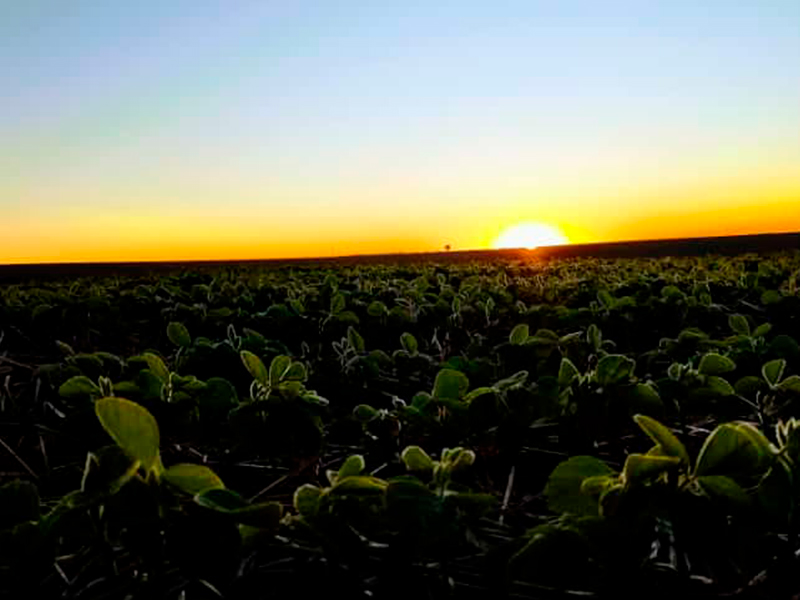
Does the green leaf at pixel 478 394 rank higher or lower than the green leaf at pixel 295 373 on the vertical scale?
lower

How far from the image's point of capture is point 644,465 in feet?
4.00

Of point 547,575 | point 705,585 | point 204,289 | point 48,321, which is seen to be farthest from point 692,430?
point 204,289

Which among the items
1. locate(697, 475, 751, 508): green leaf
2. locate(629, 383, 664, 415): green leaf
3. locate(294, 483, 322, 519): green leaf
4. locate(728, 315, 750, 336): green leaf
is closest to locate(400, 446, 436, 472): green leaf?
locate(294, 483, 322, 519): green leaf

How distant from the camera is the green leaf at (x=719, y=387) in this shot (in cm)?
208

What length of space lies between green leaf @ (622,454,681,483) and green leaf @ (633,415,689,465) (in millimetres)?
44

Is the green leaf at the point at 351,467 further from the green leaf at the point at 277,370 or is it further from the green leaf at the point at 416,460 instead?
the green leaf at the point at 277,370

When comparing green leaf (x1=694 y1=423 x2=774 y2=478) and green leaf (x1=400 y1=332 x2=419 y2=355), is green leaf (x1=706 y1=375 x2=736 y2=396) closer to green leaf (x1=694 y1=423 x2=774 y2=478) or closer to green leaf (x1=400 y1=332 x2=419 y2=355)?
green leaf (x1=694 y1=423 x2=774 y2=478)

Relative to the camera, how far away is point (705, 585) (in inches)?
51.4

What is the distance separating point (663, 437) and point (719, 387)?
2.94ft

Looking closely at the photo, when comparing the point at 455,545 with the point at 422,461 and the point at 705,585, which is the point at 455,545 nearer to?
the point at 422,461

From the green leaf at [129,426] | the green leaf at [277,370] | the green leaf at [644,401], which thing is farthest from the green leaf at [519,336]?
the green leaf at [129,426]

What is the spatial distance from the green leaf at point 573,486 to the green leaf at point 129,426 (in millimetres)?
593

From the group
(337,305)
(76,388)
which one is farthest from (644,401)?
(337,305)

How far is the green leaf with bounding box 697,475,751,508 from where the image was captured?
1.27 m
